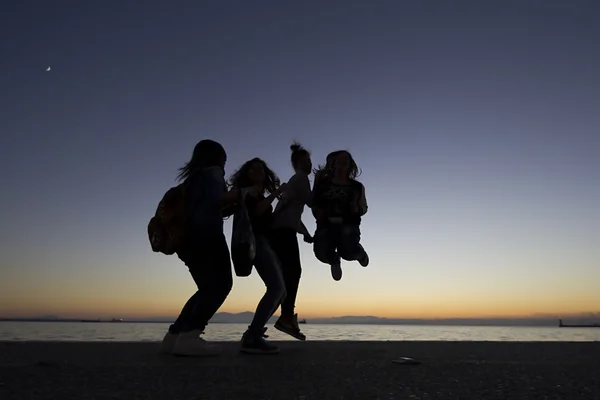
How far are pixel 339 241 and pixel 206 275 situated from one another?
219cm

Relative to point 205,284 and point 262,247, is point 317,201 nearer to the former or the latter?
point 262,247

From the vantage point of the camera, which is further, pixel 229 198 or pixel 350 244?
pixel 350 244

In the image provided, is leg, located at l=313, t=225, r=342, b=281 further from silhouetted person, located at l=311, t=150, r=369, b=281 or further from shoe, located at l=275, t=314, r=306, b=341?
shoe, located at l=275, t=314, r=306, b=341

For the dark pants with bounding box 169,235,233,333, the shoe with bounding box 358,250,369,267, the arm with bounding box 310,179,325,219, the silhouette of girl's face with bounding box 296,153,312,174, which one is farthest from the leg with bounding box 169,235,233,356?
the shoe with bounding box 358,250,369,267

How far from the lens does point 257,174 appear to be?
5.84 meters

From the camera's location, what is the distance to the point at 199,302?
16.3 feet
